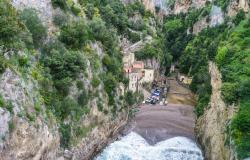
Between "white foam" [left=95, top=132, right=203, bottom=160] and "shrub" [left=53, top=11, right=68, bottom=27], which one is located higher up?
"shrub" [left=53, top=11, right=68, bottom=27]

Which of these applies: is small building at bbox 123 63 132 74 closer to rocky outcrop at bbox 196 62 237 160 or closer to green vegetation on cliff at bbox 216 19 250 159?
rocky outcrop at bbox 196 62 237 160

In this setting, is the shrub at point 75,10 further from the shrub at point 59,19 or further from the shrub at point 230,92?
the shrub at point 230,92

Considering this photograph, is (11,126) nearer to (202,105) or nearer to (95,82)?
(95,82)

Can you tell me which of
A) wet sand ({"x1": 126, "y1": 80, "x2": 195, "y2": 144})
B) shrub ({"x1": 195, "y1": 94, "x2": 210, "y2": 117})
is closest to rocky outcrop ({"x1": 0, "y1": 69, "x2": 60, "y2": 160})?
wet sand ({"x1": 126, "y1": 80, "x2": 195, "y2": 144})

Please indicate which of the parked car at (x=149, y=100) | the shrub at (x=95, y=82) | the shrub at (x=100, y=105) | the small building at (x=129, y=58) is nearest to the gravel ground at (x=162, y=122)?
the parked car at (x=149, y=100)

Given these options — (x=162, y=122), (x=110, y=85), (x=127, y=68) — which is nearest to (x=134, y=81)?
(x=127, y=68)

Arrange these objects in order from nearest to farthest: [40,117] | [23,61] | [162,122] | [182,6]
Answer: [40,117]
[23,61]
[162,122]
[182,6]

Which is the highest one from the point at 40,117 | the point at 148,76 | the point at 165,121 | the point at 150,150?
the point at 40,117
